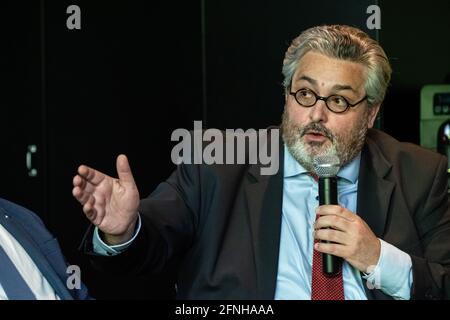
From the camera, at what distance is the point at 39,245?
2.04m

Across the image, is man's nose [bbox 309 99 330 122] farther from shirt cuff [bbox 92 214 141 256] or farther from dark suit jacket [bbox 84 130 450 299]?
shirt cuff [bbox 92 214 141 256]

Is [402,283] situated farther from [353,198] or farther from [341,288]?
[353,198]

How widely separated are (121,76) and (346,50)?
6.23 ft

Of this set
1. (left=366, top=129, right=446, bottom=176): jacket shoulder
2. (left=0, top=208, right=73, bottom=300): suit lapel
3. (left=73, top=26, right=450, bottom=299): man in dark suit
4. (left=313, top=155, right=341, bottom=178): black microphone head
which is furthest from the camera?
(left=366, top=129, right=446, bottom=176): jacket shoulder

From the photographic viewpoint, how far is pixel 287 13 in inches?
145

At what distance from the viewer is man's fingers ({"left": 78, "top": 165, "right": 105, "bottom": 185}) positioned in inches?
72.0

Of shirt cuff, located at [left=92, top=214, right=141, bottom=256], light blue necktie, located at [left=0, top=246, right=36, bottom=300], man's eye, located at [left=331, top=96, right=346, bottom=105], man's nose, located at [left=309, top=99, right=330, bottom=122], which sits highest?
man's eye, located at [left=331, top=96, right=346, bottom=105]

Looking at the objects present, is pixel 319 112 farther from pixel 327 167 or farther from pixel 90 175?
pixel 90 175

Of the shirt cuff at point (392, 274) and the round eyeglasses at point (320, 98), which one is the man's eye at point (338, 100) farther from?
the shirt cuff at point (392, 274)

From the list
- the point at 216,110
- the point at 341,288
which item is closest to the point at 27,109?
the point at 216,110

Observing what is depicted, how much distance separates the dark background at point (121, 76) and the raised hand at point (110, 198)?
1.76m

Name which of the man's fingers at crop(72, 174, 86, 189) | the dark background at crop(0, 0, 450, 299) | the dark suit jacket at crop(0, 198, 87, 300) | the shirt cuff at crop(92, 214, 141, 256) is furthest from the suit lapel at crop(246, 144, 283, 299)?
the dark background at crop(0, 0, 450, 299)

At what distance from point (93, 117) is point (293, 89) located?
1.74 m

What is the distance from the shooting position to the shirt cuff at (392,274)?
215cm
